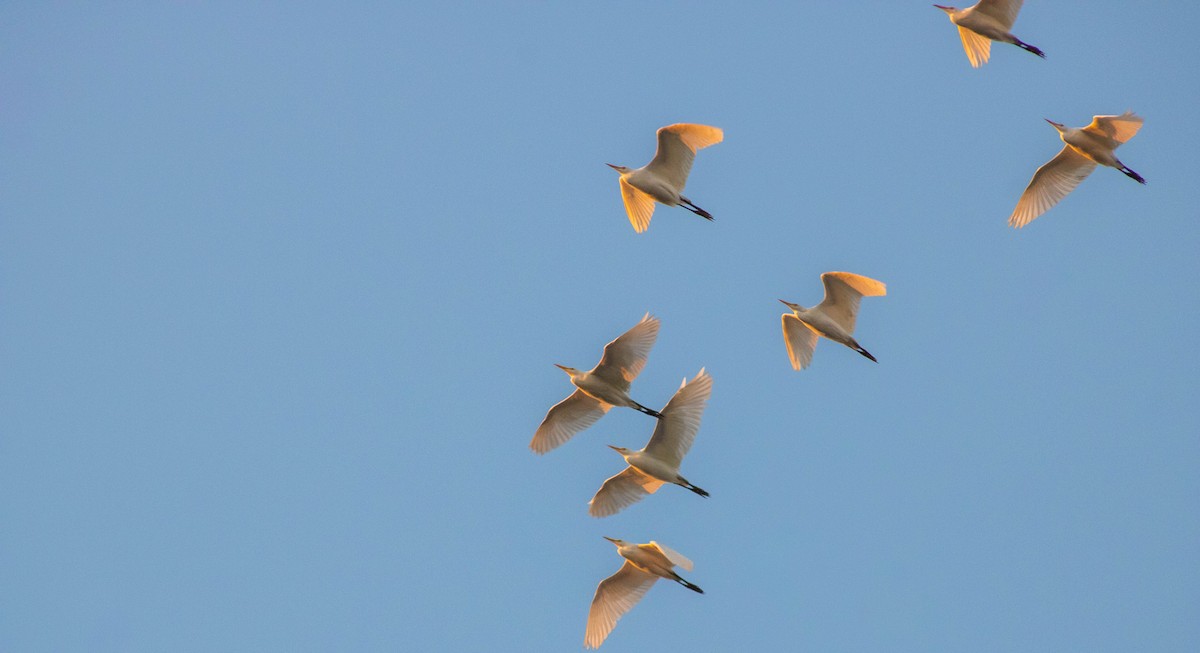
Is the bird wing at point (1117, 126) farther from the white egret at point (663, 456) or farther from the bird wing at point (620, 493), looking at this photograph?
the bird wing at point (620, 493)

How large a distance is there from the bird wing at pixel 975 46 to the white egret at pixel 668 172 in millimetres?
3470

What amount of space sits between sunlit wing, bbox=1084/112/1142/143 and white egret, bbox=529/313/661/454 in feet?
20.5

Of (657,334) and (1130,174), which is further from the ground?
(1130,174)

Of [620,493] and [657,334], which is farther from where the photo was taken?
[620,493]

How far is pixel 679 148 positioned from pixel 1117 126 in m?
Answer: 5.69

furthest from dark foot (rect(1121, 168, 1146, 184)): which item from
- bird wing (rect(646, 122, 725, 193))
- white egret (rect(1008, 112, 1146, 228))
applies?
bird wing (rect(646, 122, 725, 193))

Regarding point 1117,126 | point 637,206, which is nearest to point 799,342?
point 637,206

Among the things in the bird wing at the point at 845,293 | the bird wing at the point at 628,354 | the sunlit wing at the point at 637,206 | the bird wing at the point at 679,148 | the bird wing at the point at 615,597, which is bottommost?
the bird wing at the point at 615,597

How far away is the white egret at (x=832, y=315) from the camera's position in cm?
1906

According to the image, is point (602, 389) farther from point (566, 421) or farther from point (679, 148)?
point (679, 148)

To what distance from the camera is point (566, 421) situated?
782 inches

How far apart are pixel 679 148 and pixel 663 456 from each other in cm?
414

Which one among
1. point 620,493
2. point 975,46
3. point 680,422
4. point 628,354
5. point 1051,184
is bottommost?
point 620,493

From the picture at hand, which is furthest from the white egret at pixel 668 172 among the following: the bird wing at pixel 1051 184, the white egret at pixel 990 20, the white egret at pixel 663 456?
the bird wing at pixel 1051 184
